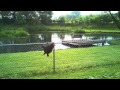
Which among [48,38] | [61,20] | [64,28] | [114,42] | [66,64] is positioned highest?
[61,20]

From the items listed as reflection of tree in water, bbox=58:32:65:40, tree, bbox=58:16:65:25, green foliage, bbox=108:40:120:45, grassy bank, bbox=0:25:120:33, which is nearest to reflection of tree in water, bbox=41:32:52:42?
grassy bank, bbox=0:25:120:33

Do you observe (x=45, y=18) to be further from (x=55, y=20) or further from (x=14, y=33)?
(x=14, y=33)

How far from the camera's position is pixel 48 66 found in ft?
18.1

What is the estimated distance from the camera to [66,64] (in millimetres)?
5785

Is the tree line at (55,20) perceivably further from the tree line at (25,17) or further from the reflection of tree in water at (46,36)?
the reflection of tree in water at (46,36)

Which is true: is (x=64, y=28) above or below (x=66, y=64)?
above

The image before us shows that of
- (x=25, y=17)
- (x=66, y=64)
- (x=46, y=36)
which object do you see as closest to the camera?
(x=25, y=17)

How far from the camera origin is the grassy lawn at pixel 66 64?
16.5 feet

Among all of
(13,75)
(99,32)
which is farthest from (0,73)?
(99,32)

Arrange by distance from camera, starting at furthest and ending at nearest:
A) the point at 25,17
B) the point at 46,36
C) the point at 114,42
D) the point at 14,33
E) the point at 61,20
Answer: the point at 114,42, the point at 46,36, the point at 14,33, the point at 61,20, the point at 25,17

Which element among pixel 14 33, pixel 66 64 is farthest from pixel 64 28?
pixel 14 33

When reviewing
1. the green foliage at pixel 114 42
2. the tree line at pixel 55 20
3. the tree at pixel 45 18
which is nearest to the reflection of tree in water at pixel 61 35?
the tree line at pixel 55 20
